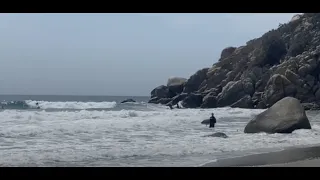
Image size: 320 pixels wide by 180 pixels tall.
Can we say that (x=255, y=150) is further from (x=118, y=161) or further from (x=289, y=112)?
(x=289, y=112)

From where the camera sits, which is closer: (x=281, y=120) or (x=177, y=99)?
(x=281, y=120)

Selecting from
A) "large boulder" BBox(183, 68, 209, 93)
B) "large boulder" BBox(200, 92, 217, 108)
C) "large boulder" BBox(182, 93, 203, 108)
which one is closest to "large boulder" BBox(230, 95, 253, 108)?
"large boulder" BBox(200, 92, 217, 108)

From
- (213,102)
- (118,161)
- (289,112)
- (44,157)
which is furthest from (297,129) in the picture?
(213,102)

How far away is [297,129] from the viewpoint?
19.2 metres

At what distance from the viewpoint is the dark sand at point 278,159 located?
10.1m

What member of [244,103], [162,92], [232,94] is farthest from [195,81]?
[244,103]

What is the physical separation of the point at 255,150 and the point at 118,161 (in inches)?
193

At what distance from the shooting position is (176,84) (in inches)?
2876

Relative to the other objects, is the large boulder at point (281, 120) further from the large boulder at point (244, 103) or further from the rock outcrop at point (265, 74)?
the large boulder at point (244, 103)

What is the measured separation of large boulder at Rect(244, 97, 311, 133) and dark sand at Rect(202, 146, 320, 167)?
5.37m

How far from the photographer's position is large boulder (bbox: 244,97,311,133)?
18.8m

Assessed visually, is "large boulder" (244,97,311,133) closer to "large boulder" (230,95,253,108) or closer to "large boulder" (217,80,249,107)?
"large boulder" (230,95,253,108)

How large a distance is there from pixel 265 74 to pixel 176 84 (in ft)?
68.3

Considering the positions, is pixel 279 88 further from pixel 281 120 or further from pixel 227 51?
pixel 281 120
